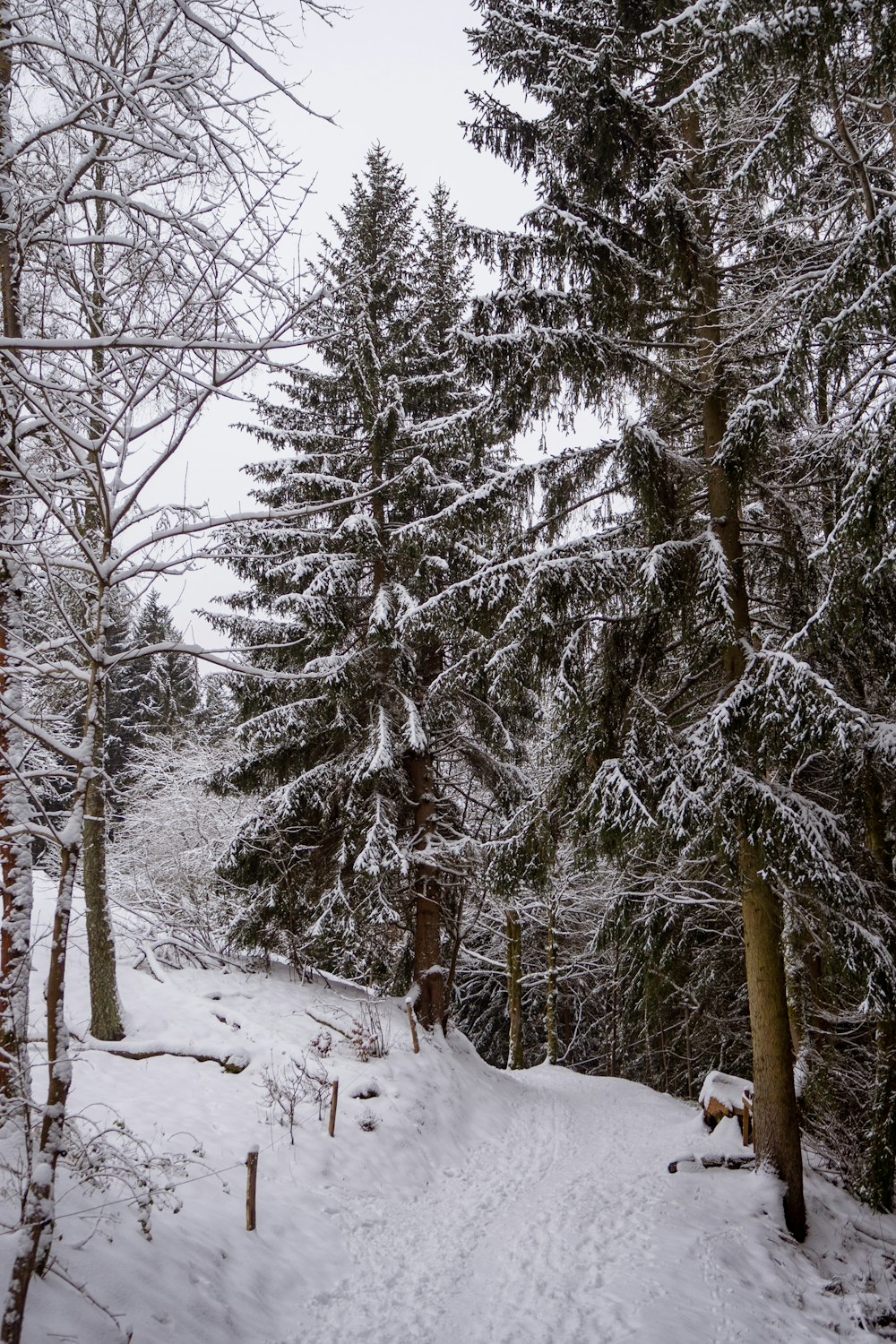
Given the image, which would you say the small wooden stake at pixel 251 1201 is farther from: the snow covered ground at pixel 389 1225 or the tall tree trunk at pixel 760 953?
the tall tree trunk at pixel 760 953

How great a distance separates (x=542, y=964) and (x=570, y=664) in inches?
698

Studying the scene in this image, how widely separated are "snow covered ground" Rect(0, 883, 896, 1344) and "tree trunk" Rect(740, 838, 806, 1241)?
0.29 m

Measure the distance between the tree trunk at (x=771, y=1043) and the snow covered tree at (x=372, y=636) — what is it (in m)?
4.52

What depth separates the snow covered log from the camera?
342 inches

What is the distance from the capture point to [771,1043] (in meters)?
6.49

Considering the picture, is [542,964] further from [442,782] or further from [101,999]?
[101,999]

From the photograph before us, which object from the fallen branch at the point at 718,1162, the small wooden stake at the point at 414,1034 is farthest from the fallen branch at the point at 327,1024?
the fallen branch at the point at 718,1162

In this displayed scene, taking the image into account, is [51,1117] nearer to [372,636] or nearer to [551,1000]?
[372,636]

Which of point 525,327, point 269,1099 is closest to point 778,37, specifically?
point 525,327

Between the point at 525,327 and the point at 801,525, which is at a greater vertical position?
the point at 525,327

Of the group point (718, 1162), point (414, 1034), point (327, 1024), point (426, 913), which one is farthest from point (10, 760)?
point (426, 913)

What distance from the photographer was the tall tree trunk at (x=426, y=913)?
11.1m

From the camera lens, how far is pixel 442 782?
40.1ft

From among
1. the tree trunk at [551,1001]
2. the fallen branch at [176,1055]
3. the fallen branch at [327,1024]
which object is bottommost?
the tree trunk at [551,1001]
